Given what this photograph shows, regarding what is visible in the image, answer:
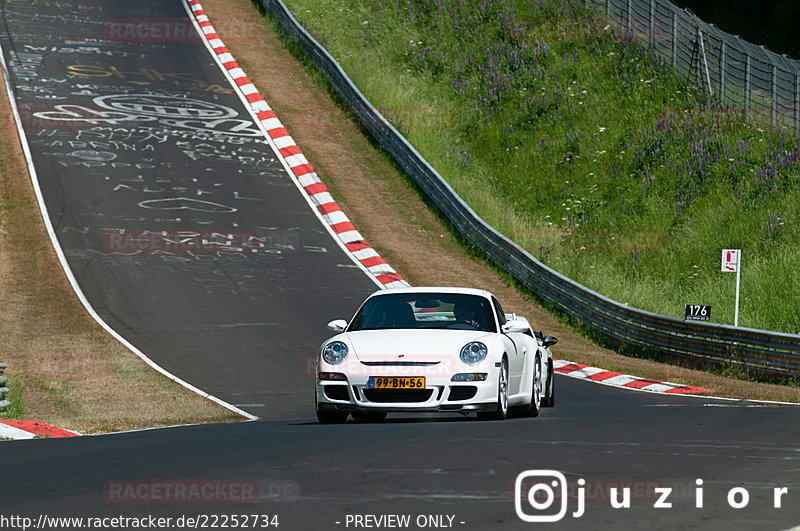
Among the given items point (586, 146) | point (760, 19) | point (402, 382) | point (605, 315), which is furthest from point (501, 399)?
point (760, 19)

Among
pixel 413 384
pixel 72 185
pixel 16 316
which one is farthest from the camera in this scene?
pixel 72 185

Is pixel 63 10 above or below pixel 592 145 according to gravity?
above

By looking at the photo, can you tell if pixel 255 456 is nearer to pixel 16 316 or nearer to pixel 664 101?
pixel 16 316

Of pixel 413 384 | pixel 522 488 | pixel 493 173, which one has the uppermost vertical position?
pixel 522 488

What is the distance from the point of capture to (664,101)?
35.5m

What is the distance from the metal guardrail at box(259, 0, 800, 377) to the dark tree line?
3018 centimetres

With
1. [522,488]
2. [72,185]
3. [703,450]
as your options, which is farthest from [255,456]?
[72,185]

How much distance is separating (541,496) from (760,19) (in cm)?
6146

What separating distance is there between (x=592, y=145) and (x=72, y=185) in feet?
49.5

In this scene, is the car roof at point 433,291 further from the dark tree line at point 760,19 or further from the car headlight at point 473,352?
the dark tree line at point 760,19

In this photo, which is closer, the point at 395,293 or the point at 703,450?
the point at 703,450

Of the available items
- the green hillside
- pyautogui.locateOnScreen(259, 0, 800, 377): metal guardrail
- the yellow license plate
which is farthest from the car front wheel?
the green hillside

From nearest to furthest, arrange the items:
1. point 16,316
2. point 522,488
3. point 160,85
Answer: point 522,488
point 16,316
point 160,85

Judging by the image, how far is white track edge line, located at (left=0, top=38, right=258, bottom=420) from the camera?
16391 millimetres
